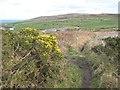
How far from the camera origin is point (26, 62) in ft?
26.5

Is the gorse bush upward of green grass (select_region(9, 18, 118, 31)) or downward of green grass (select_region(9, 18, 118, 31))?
downward

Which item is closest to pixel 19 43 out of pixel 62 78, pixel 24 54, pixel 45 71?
pixel 24 54

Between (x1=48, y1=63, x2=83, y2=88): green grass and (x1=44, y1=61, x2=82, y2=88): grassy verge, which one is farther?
(x1=48, y1=63, x2=83, y2=88): green grass

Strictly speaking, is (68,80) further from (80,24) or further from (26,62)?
(80,24)

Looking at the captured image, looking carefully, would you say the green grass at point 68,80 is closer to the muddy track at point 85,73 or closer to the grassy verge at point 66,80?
the grassy verge at point 66,80

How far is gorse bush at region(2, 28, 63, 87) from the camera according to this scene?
7.27m

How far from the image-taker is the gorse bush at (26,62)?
23.9ft

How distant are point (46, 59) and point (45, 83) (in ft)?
4.40

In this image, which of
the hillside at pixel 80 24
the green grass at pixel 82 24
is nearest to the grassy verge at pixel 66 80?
the hillside at pixel 80 24

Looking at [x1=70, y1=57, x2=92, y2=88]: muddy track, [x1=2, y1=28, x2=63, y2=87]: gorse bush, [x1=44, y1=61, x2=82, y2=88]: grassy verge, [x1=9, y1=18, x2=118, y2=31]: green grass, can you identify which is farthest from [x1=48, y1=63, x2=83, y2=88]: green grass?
[x1=9, y1=18, x2=118, y2=31]: green grass

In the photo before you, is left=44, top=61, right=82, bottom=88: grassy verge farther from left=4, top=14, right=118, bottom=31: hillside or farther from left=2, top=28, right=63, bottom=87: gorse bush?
left=4, top=14, right=118, bottom=31: hillside

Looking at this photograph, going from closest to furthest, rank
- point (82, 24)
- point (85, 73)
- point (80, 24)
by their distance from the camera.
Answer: point (85, 73)
point (82, 24)
point (80, 24)

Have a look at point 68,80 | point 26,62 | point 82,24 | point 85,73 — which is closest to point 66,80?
point 68,80

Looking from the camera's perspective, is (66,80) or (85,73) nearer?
(66,80)
